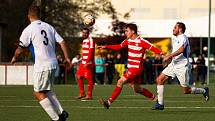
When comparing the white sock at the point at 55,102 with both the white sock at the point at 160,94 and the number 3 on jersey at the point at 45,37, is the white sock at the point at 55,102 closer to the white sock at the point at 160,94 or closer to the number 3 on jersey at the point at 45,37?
the number 3 on jersey at the point at 45,37

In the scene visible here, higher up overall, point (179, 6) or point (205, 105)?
point (179, 6)

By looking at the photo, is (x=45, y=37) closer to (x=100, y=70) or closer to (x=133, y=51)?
(x=133, y=51)

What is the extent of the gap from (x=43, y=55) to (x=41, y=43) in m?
0.21

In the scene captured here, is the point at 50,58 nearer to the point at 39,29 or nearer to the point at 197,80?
the point at 39,29

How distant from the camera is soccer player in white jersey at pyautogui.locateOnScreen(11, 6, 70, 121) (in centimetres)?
1297

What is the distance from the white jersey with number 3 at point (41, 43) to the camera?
1299 cm

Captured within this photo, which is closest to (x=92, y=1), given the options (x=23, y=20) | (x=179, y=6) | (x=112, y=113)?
(x=23, y=20)

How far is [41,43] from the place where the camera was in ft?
42.7

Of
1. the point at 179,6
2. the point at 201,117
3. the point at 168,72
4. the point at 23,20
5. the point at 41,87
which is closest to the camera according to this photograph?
the point at 41,87

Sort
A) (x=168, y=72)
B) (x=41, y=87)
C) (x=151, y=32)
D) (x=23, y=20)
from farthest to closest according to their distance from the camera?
(x=151, y=32), (x=23, y=20), (x=168, y=72), (x=41, y=87)

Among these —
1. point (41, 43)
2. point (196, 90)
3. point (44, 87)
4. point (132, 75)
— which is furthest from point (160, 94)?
point (41, 43)

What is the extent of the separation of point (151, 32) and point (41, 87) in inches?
1851

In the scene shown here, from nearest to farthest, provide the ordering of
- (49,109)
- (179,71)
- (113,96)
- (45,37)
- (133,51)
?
(49,109), (45,37), (113,96), (133,51), (179,71)

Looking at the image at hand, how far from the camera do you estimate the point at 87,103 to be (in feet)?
65.6
